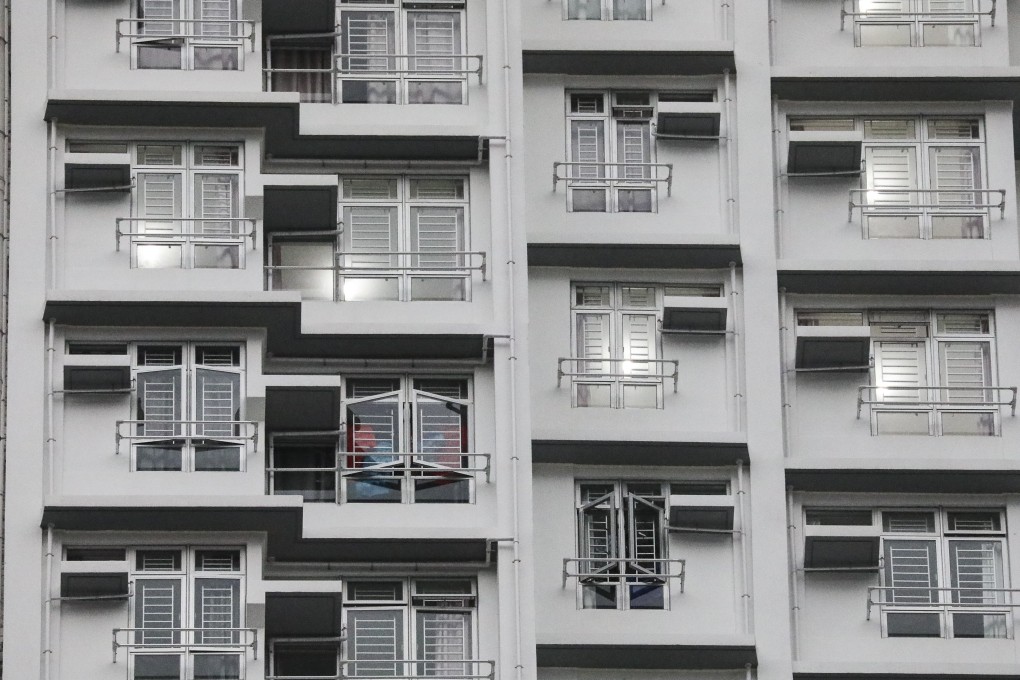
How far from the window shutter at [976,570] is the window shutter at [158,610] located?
1014 cm

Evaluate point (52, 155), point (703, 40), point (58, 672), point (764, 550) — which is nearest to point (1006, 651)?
point (764, 550)

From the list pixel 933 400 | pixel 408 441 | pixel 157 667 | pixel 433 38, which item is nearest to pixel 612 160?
pixel 433 38

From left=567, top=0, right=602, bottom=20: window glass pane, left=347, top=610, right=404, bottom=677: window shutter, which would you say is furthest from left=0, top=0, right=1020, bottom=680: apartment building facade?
left=567, top=0, right=602, bottom=20: window glass pane

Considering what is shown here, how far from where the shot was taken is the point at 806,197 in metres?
30.3

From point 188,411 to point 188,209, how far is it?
2.75m

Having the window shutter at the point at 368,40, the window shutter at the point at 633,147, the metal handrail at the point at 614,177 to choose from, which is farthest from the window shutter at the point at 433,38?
the window shutter at the point at 633,147

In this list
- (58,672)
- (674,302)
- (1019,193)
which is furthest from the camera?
(1019,193)

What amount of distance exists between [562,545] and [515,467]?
1.49 metres

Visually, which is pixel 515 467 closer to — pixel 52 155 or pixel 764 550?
pixel 764 550

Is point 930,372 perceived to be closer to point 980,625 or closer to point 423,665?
point 980,625

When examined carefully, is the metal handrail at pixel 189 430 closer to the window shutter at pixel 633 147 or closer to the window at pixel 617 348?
the window at pixel 617 348

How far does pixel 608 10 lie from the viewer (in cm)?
3077

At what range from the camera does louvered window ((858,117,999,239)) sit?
99.4 ft

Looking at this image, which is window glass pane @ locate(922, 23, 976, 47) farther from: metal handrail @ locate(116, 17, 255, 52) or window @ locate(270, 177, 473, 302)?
metal handrail @ locate(116, 17, 255, 52)
